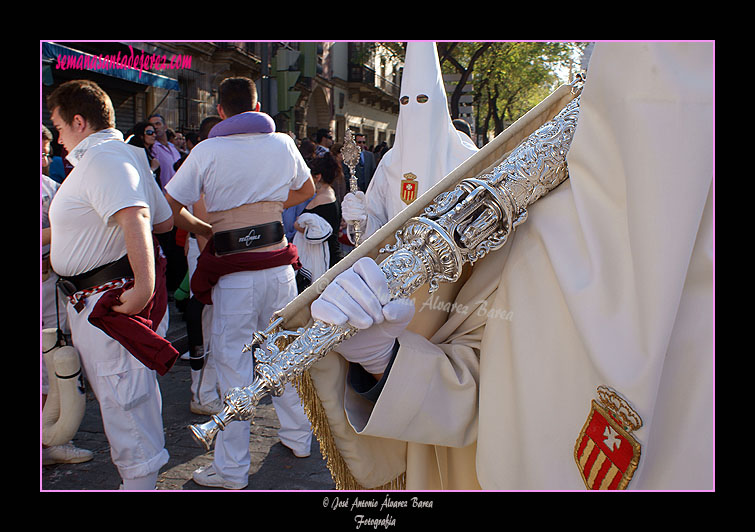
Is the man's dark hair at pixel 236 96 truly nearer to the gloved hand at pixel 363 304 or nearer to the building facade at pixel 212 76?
the building facade at pixel 212 76

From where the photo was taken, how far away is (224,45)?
52.1 feet

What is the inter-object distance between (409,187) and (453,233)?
3.07 meters

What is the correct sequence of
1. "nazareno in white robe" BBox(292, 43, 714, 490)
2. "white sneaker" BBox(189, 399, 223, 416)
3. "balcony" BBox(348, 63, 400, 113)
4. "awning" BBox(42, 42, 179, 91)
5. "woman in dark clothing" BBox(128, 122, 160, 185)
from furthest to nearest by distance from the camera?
1. "balcony" BBox(348, 63, 400, 113)
2. "awning" BBox(42, 42, 179, 91)
3. "woman in dark clothing" BBox(128, 122, 160, 185)
4. "white sneaker" BBox(189, 399, 223, 416)
5. "nazareno in white robe" BBox(292, 43, 714, 490)

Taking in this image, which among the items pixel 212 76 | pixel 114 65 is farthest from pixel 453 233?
pixel 212 76

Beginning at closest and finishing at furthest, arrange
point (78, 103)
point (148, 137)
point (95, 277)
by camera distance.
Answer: point (95, 277)
point (78, 103)
point (148, 137)

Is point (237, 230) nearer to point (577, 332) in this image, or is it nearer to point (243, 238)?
point (243, 238)

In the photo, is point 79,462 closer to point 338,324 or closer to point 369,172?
point 338,324

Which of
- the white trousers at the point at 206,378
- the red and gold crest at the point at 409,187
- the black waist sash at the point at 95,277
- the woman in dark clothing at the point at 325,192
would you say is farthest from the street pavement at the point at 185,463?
the woman in dark clothing at the point at 325,192

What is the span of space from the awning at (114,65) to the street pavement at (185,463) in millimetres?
6290

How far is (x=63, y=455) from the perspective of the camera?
3549mm

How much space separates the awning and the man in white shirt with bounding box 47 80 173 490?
21.3ft

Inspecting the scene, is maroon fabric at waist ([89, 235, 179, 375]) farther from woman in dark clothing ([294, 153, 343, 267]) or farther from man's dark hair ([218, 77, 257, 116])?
woman in dark clothing ([294, 153, 343, 267])

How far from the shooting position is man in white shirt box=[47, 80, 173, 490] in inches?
104

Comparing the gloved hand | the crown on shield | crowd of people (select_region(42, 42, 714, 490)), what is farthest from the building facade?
the crown on shield
